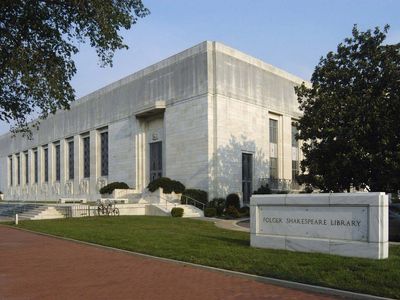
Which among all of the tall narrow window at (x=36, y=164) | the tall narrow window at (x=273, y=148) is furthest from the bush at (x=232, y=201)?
the tall narrow window at (x=36, y=164)

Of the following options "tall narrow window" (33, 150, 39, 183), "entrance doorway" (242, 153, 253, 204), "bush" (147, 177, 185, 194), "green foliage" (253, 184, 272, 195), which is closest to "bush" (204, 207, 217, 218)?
"bush" (147, 177, 185, 194)

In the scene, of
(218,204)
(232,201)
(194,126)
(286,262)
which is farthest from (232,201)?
(286,262)

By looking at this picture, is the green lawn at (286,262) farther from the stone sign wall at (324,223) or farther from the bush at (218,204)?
the bush at (218,204)

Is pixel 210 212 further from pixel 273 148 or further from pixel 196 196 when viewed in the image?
pixel 273 148

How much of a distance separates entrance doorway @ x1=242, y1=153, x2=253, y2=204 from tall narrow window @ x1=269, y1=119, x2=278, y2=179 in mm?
3439

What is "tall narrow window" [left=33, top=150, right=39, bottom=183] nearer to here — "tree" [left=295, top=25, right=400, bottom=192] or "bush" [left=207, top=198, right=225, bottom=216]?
"bush" [left=207, top=198, right=225, bottom=216]

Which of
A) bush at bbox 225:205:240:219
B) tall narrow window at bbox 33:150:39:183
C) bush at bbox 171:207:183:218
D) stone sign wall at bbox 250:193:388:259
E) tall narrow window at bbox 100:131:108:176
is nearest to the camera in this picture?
stone sign wall at bbox 250:193:388:259

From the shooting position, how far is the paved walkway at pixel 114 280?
26.9ft

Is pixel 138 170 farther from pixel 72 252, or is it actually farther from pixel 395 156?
pixel 72 252

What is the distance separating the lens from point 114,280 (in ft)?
31.5

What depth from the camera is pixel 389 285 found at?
820cm

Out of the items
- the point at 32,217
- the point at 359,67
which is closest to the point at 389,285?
the point at 359,67

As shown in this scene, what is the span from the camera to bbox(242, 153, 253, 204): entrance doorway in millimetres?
40750

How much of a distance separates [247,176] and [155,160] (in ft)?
30.2
